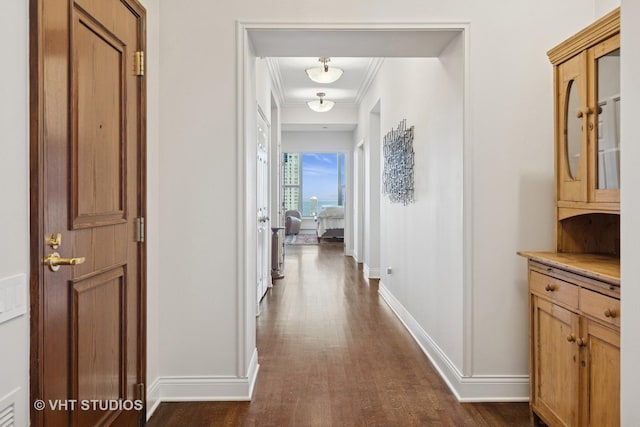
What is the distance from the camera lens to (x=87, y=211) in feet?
6.36

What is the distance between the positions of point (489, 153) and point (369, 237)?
4.57 meters

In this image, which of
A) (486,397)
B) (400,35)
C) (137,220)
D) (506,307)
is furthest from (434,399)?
(400,35)

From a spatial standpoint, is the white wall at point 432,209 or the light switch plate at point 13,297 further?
the white wall at point 432,209

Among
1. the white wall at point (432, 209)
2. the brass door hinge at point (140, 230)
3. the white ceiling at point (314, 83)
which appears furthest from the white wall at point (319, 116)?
the brass door hinge at point (140, 230)

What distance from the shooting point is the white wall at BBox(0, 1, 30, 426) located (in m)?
1.41

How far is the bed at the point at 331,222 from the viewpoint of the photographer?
13219 mm

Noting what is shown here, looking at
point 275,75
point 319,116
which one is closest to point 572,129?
point 275,75

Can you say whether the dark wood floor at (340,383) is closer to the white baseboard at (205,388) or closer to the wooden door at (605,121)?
the white baseboard at (205,388)

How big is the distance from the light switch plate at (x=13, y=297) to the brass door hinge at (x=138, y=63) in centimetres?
129

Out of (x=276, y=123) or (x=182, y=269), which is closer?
(x=182, y=269)

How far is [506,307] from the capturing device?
9.49 feet

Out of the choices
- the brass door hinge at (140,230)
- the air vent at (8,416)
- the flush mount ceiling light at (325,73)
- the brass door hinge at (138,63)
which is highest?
the flush mount ceiling light at (325,73)

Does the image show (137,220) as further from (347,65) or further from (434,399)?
→ (347,65)

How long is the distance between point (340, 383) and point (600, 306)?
65.4 inches
